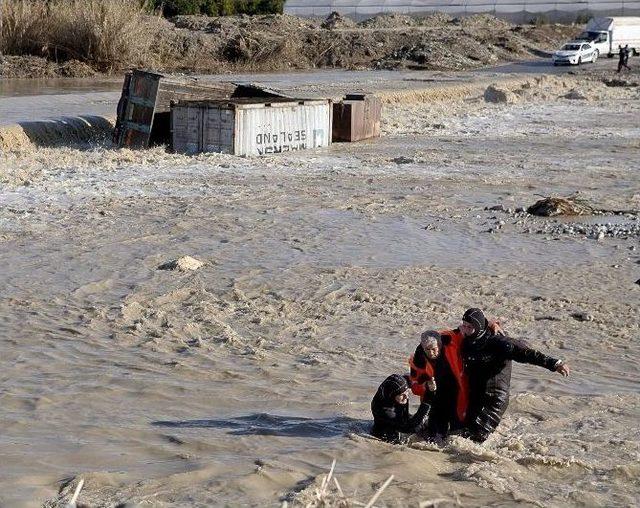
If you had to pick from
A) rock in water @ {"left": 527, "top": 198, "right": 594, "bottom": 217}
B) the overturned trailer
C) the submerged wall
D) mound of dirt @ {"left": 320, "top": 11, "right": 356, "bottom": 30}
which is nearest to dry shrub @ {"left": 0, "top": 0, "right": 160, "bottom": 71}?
the overturned trailer

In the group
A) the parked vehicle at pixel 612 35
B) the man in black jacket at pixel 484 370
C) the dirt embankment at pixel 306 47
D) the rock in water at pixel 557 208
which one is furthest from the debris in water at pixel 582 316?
the parked vehicle at pixel 612 35

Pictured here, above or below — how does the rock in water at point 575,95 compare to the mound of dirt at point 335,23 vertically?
below

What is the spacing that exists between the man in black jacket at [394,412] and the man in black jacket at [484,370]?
0.32 meters

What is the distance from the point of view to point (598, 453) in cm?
732

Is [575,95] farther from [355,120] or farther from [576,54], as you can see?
[576,54]

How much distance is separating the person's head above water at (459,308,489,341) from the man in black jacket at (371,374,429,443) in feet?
1.60

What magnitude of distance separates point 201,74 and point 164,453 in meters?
37.6

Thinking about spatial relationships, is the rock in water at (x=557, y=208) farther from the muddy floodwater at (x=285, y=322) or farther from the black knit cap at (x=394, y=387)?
the black knit cap at (x=394, y=387)

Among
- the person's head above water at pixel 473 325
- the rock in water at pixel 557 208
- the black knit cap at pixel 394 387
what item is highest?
the person's head above water at pixel 473 325

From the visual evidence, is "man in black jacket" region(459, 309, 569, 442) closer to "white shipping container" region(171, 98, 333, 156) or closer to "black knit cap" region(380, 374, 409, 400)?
"black knit cap" region(380, 374, 409, 400)

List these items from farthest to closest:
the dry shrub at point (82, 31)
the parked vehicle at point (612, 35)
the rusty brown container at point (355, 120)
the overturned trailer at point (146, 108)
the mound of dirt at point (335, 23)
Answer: the mound of dirt at point (335, 23) < the parked vehicle at point (612, 35) < the dry shrub at point (82, 31) < the rusty brown container at point (355, 120) < the overturned trailer at point (146, 108)

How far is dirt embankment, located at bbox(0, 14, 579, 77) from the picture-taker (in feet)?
153

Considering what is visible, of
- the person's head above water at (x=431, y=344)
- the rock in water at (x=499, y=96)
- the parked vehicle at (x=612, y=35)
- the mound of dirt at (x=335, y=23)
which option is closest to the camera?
the person's head above water at (x=431, y=344)

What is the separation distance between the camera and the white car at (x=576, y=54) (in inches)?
2120
